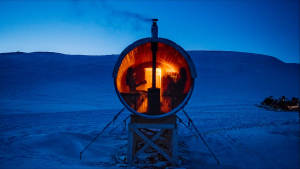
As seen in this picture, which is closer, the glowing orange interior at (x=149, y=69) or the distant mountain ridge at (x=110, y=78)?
the glowing orange interior at (x=149, y=69)

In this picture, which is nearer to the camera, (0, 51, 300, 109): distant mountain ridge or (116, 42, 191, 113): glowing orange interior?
(116, 42, 191, 113): glowing orange interior

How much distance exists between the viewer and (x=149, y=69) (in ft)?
20.8

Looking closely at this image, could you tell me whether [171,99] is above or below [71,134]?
above

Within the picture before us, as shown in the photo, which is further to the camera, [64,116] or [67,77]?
[67,77]

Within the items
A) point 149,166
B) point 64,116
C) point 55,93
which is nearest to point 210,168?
point 149,166

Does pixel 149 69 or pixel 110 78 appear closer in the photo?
pixel 149 69

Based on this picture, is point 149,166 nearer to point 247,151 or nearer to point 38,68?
point 247,151

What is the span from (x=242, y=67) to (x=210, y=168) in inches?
1373

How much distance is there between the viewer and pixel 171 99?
5719 mm

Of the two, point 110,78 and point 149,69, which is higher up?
point 110,78

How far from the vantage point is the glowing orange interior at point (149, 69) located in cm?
560

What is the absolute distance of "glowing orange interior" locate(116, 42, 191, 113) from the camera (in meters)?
5.60

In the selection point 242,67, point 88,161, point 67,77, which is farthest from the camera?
point 242,67

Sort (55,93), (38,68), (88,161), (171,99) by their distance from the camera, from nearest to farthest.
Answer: (88,161) < (171,99) < (55,93) < (38,68)
